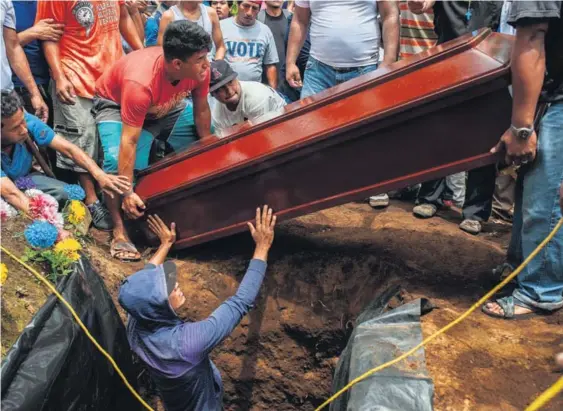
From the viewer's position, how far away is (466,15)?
11.4 ft

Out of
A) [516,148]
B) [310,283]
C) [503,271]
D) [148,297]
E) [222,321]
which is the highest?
[516,148]

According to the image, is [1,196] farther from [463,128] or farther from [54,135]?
[463,128]

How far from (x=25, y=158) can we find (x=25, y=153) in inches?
1.3

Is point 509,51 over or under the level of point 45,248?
over

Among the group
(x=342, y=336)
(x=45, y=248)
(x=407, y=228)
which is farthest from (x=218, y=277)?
(x=407, y=228)

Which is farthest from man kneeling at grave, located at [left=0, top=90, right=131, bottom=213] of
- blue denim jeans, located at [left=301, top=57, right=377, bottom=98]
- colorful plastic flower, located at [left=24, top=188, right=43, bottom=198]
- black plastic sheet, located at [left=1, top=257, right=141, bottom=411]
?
blue denim jeans, located at [left=301, top=57, right=377, bottom=98]

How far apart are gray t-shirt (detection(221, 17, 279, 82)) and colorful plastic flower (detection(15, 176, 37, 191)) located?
2052 mm

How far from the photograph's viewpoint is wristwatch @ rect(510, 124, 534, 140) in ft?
7.70

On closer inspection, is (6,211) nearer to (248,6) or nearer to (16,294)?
(16,294)

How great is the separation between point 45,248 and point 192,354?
1084 mm

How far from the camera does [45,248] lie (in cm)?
281

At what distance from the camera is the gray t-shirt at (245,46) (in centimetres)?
468

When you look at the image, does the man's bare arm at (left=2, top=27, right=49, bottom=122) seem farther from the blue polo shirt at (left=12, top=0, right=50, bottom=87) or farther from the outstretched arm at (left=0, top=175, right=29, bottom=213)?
the outstretched arm at (left=0, top=175, right=29, bottom=213)

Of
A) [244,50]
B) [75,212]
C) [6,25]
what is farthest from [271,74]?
[75,212]
